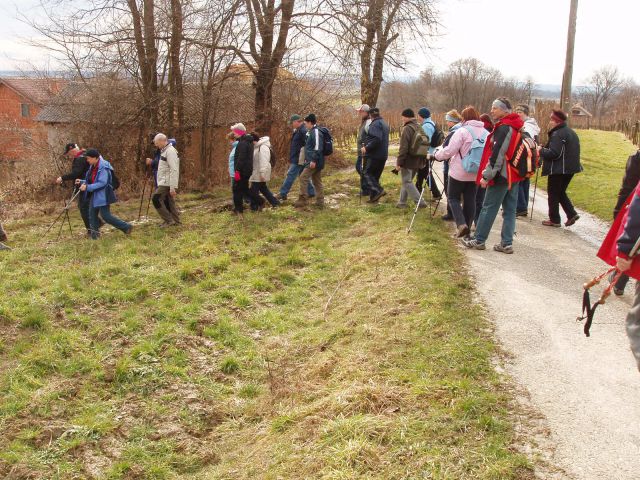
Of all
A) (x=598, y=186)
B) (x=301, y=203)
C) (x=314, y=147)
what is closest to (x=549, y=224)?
(x=314, y=147)

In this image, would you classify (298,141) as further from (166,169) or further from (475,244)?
(475,244)

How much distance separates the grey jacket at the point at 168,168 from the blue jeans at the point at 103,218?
102 centimetres

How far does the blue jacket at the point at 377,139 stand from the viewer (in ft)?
36.8

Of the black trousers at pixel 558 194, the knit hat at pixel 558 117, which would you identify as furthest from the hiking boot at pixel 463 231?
the knit hat at pixel 558 117

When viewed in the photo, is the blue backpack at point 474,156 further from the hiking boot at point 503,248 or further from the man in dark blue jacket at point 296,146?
the man in dark blue jacket at point 296,146

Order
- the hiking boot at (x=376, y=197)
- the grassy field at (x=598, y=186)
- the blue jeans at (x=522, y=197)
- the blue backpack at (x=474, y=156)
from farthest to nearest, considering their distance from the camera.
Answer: the hiking boot at (x=376, y=197) < the grassy field at (x=598, y=186) < the blue jeans at (x=522, y=197) < the blue backpack at (x=474, y=156)

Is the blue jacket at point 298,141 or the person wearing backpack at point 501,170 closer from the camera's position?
the person wearing backpack at point 501,170

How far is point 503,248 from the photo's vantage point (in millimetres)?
8133

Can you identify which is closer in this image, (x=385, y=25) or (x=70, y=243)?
(x=70, y=243)

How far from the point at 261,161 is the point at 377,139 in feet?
7.78

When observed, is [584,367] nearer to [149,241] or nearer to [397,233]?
[397,233]

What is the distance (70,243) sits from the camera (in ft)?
32.9

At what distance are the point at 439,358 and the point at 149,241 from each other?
663 centimetres

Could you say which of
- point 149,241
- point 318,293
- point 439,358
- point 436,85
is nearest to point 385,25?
point 149,241
